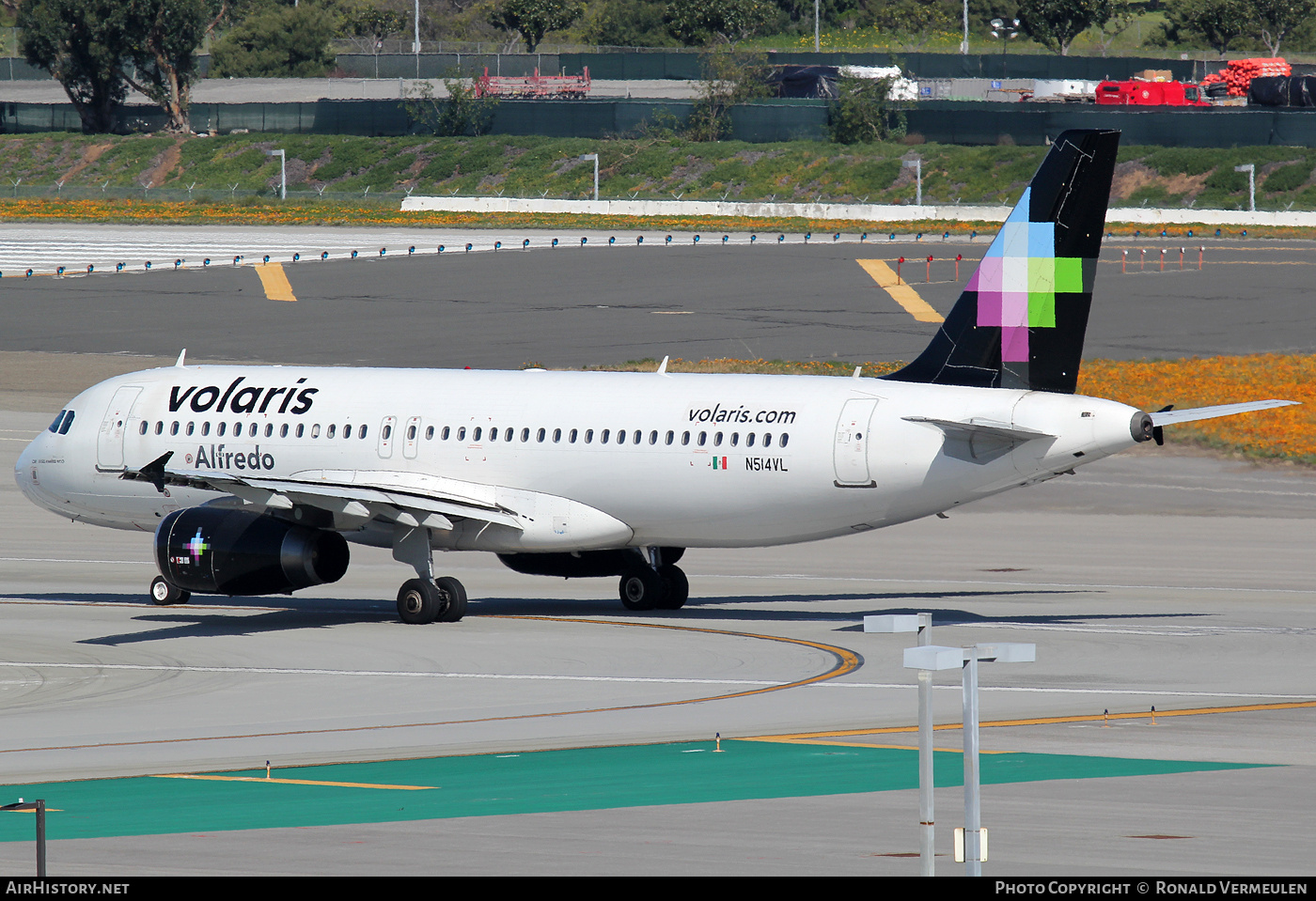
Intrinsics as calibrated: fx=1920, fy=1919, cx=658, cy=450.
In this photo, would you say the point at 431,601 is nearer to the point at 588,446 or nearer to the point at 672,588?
the point at 588,446

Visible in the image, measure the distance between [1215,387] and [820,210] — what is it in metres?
74.2

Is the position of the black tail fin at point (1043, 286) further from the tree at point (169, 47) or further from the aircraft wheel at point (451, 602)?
the tree at point (169, 47)

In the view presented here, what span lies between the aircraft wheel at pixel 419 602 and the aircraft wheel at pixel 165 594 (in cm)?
531

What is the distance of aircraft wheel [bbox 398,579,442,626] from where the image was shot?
35.8 meters

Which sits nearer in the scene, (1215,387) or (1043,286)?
(1043,286)

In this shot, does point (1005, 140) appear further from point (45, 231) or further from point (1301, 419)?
point (1301, 419)

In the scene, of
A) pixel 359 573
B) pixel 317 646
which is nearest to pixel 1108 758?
pixel 317 646

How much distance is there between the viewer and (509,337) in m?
78.3

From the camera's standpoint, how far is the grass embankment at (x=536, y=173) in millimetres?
139000

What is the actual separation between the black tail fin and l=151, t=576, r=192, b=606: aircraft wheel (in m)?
15.9

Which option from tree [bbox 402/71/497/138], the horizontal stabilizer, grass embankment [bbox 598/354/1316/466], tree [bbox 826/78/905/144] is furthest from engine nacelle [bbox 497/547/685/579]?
tree [bbox 402/71/497/138]

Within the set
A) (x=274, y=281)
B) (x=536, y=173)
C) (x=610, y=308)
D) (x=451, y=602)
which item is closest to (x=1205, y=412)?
(x=451, y=602)

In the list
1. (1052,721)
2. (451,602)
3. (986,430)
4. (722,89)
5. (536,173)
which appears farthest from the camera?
(722,89)

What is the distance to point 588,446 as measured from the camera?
35750 millimetres
